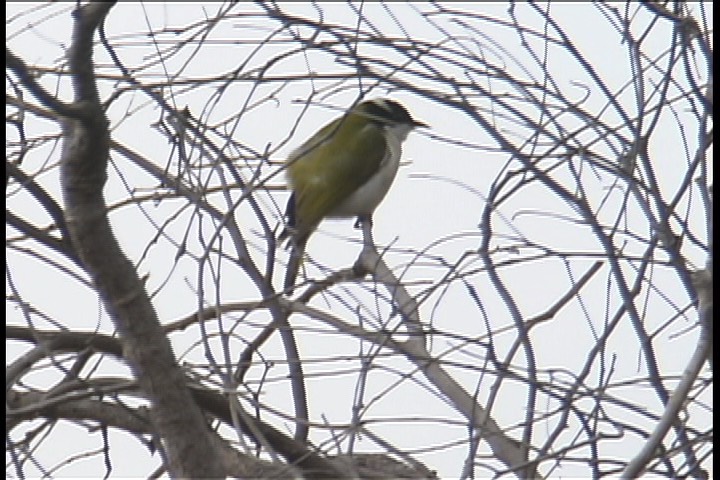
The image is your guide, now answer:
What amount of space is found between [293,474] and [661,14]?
5.05 ft

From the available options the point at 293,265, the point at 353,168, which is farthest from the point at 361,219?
the point at 293,265

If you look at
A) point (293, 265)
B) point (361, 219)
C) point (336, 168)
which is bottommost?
point (293, 265)

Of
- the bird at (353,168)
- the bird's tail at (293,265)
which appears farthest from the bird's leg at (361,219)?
the bird's tail at (293,265)

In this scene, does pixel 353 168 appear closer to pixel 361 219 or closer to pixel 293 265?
pixel 361 219

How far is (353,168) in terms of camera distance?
7.00m

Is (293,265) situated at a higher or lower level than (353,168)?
lower

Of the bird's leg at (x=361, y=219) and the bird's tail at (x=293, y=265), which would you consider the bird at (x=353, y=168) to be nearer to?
the bird's leg at (x=361, y=219)

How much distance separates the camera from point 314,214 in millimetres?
6449

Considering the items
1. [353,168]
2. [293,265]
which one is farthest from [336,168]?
[293,265]

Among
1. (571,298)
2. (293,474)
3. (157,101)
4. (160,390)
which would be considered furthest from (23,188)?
(571,298)

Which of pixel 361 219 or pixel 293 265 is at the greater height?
pixel 361 219

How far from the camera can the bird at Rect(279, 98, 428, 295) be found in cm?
666

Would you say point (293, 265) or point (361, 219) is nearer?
point (293, 265)

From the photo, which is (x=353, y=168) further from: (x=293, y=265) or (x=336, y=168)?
(x=293, y=265)
